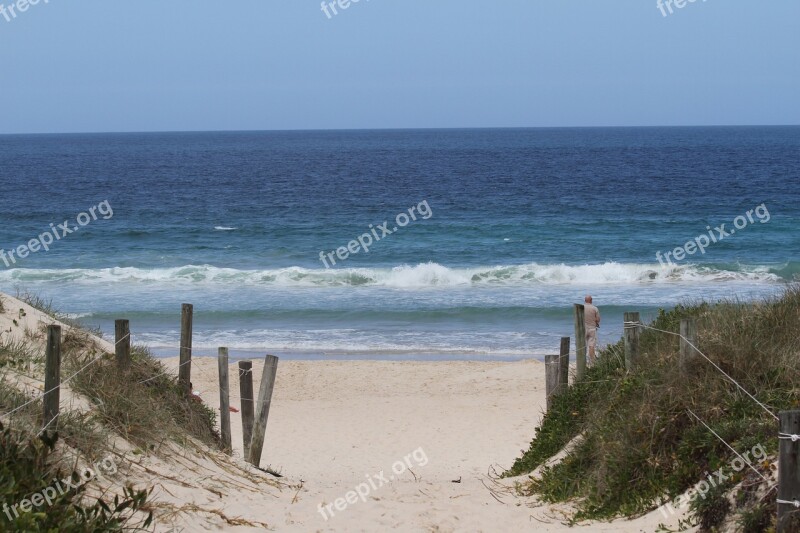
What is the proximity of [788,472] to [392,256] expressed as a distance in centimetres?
2910

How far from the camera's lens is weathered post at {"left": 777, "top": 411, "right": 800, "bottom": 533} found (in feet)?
17.3

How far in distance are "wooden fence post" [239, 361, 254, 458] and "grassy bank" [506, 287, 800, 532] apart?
3.73 meters

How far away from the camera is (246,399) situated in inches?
423

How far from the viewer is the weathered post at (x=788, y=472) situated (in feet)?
17.3

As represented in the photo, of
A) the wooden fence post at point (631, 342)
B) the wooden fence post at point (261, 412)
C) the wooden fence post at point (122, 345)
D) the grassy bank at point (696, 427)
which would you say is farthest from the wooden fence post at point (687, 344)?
the wooden fence post at point (122, 345)

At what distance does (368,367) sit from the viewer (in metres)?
19.1

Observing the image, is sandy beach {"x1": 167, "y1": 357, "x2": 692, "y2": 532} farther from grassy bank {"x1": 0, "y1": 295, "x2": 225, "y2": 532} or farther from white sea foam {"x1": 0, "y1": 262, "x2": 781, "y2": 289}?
white sea foam {"x1": 0, "y1": 262, "x2": 781, "y2": 289}

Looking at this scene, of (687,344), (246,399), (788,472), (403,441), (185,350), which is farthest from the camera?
(403,441)

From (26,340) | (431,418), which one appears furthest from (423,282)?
(26,340)

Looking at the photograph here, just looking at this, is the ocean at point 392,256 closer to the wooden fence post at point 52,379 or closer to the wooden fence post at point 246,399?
the wooden fence post at point 246,399

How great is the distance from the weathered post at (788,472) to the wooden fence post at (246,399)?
6719mm

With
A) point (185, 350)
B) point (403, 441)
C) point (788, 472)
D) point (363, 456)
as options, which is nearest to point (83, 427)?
point (185, 350)

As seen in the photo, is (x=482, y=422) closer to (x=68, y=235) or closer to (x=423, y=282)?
(x=423, y=282)

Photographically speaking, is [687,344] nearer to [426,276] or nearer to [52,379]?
[52,379]
